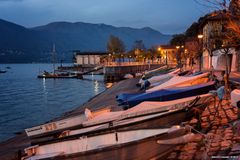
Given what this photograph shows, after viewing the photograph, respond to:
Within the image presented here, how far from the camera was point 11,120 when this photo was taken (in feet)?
133

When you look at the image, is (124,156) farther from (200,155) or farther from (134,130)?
(200,155)

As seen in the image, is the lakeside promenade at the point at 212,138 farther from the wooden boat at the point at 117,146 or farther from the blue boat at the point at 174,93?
the blue boat at the point at 174,93

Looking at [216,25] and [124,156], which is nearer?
[124,156]

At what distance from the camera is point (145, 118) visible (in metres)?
17.8

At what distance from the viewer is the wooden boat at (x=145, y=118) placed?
1596cm

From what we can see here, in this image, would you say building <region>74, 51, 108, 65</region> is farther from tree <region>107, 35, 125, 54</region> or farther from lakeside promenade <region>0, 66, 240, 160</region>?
lakeside promenade <region>0, 66, 240, 160</region>

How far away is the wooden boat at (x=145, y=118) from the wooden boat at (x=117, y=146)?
34cm

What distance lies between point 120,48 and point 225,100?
154m

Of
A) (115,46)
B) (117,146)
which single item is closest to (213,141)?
(117,146)

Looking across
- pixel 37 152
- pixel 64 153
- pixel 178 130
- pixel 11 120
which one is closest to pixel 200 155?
pixel 178 130

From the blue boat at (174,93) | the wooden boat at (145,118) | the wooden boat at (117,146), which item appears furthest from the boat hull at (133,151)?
the blue boat at (174,93)

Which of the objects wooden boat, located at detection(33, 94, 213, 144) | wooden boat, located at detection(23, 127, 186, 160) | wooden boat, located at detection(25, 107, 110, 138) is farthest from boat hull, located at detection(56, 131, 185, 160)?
wooden boat, located at detection(25, 107, 110, 138)

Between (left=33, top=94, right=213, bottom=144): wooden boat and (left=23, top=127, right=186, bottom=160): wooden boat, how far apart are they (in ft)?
1.11

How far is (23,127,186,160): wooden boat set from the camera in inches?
520
